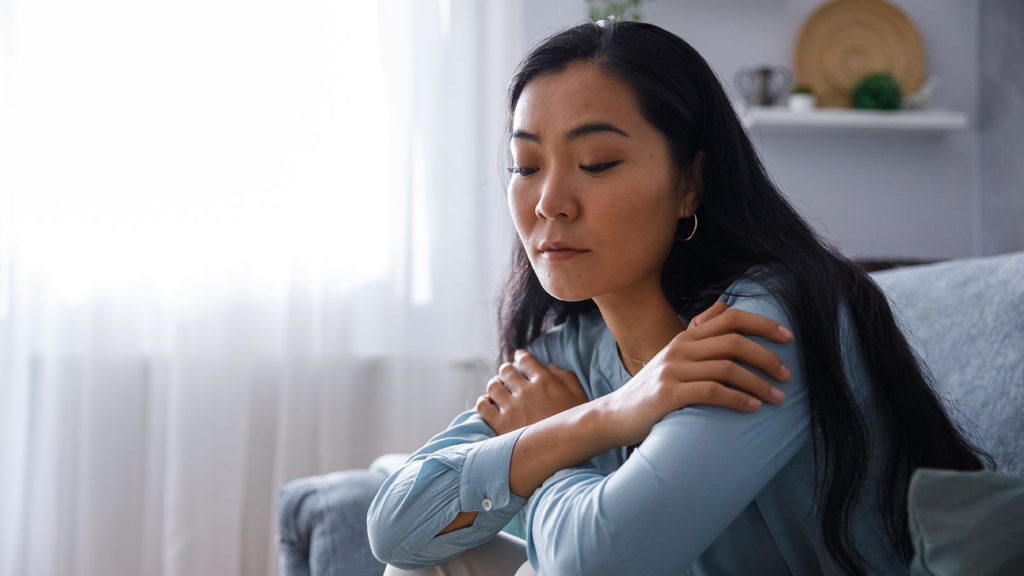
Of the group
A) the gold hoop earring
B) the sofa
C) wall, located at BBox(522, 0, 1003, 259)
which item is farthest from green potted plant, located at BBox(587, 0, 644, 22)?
the gold hoop earring

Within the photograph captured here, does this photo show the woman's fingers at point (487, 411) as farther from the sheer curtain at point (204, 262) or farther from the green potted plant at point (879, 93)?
the green potted plant at point (879, 93)

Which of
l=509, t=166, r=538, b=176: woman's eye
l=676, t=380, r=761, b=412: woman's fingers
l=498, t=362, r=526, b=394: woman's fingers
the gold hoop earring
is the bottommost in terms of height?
l=498, t=362, r=526, b=394: woman's fingers

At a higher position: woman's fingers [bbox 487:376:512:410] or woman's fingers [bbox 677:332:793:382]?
woman's fingers [bbox 677:332:793:382]

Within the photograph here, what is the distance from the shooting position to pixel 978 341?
1210 millimetres

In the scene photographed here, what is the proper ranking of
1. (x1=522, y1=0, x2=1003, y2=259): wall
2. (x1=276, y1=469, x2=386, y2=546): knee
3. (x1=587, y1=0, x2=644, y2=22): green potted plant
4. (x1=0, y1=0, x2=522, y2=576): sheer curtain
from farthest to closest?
1. (x1=522, y1=0, x2=1003, y2=259): wall
2. (x1=587, y1=0, x2=644, y2=22): green potted plant
3. (x1=0, y1=0, x2=522, y2=576): sheer curtain
4. (x1=276, y1=469, x2=386, y2=546): knee

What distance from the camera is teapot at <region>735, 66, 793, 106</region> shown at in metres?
2.93

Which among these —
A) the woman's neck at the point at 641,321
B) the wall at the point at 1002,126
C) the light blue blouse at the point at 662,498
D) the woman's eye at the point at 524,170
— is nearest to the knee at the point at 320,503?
the light blue blouse at the point at 662,498

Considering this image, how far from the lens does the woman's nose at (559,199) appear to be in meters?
1.11

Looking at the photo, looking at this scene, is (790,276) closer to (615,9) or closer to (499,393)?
(499,393)

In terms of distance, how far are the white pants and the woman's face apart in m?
0.33

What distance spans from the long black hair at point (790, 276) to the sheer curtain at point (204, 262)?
154cm

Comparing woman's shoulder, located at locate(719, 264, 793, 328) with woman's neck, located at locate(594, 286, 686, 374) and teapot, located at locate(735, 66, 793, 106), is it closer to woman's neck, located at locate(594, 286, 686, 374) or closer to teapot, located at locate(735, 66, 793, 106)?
woman's neck, located at locate(594, 286, 686, 374)

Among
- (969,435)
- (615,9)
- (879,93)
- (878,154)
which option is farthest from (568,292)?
(878,154)

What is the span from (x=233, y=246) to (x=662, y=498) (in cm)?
202
